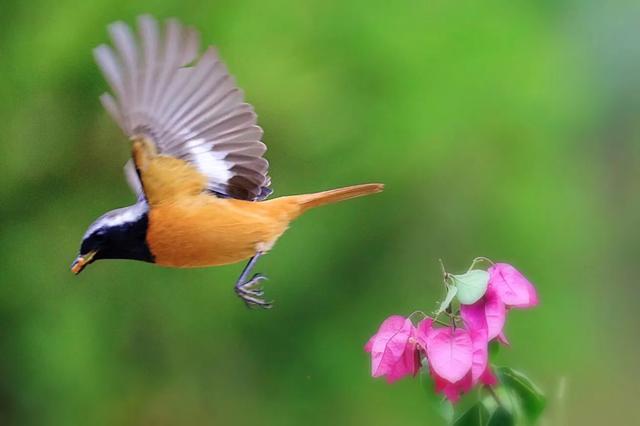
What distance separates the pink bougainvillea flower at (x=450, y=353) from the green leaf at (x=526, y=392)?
7 centimetres

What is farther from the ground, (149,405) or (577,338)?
(149,405)

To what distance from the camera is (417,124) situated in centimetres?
171

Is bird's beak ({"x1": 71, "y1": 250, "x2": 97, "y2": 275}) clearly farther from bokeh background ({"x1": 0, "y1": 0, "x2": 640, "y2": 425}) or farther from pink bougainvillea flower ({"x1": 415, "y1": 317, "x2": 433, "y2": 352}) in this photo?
bokeh background ({"x1": 0, "y1": 0, "x2": 640, "y2": 425})

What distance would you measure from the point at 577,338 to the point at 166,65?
1269 millimetres

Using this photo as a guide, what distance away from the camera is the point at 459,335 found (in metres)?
0.66

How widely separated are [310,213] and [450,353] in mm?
1049

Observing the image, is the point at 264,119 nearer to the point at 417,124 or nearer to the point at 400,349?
the point at 417,124

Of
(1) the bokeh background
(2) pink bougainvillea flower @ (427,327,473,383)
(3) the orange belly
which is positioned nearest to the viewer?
(2) pink bougainvillea flower @ (427,327,473,383)

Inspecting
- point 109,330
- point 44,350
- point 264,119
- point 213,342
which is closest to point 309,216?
point 264,119

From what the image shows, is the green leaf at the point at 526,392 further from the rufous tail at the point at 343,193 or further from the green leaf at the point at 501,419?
the rufous tail at the point at 343,193

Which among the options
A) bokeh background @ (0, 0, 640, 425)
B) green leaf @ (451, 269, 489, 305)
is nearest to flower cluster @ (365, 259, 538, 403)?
green leaf @ (451, 269, 489, 305)

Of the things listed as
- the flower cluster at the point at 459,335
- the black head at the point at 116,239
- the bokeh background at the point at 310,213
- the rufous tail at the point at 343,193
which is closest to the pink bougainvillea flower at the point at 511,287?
the flower cluster at the point at 459,335

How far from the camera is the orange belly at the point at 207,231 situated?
2.55ft

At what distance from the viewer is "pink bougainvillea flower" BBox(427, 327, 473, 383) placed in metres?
0.64
